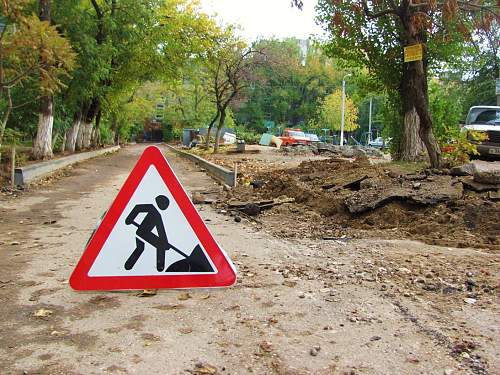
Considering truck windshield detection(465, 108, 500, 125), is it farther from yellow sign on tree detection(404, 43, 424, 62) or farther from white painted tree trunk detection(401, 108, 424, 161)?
yellow sign on tree detection(404, 43, 424, 62)

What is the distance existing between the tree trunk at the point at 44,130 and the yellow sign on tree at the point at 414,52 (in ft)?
44.3

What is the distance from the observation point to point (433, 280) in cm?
450

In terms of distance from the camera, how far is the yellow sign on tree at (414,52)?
948cm

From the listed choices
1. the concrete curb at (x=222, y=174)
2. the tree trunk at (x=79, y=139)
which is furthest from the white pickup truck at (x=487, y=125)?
the tree trunk at (x=79, y=139)

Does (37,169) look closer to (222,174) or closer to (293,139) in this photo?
(222,174)

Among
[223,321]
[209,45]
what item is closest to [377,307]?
[223,321]

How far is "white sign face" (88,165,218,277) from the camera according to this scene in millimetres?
3533

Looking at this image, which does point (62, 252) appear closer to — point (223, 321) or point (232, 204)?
point (223, 321)

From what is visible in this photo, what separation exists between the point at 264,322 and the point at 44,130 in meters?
17.3

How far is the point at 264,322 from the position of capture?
3.59 m

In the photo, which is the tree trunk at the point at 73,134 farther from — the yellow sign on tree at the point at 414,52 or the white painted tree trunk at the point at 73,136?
the yellow sign on tree at the point at 414,52

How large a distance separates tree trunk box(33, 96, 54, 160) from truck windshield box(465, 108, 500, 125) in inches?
608

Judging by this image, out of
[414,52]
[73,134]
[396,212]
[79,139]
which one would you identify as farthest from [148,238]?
[79,139]

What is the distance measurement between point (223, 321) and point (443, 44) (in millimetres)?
14184
